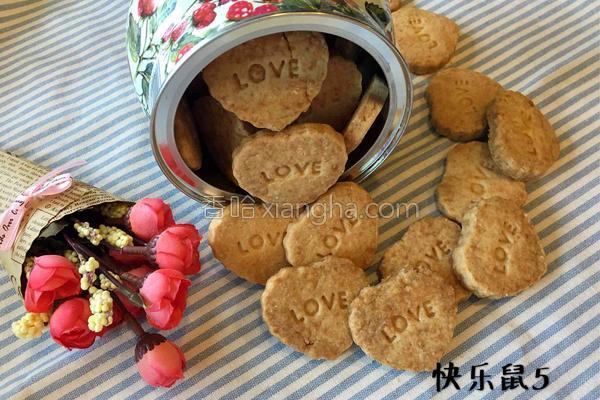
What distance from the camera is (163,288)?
745 mm

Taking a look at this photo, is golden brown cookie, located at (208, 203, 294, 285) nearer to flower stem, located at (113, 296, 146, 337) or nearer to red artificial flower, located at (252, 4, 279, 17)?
flower stem, located at (113, 296, 146, 337)

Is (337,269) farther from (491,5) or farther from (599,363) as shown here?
(491,5)

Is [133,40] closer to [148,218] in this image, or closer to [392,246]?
[148,218]

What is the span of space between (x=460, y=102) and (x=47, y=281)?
689 mm

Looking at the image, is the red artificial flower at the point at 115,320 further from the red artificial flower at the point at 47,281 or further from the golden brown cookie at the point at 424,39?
the golden brown cookie at the point at 424,39

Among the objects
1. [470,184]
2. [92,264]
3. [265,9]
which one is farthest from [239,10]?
[470,184]

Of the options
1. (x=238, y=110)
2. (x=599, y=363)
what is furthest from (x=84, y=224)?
(x=599, y=363)

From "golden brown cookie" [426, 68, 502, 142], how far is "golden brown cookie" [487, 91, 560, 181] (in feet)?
0.11

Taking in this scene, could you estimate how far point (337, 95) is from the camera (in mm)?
867

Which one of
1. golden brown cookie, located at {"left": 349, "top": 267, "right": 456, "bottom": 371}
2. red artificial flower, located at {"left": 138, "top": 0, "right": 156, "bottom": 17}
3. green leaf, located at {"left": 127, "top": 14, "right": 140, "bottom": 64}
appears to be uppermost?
red artificial flower, located at {"left": 138, "top": 0, "right": 156, "bottom": 17}

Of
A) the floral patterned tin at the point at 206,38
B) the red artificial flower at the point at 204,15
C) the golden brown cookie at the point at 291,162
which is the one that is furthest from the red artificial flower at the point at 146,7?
the golden brown cookie at the point at 291,162

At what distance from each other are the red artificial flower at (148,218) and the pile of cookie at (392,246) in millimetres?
82

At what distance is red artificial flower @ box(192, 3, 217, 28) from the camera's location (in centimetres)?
68

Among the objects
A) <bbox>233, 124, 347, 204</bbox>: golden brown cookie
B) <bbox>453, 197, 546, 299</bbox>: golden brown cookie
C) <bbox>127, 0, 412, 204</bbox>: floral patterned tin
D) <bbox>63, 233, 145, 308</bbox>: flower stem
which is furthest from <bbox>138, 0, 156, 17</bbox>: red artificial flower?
<bbox>453, 197, 546, 299</bbox>: golden brown cookie
